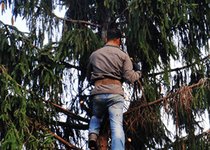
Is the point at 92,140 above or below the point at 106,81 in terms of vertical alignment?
below

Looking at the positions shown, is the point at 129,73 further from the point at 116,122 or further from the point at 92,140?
the point at 92,140

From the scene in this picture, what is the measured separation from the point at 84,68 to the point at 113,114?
220 centimetres

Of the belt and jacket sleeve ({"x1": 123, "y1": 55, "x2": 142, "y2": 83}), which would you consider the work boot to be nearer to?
the belt

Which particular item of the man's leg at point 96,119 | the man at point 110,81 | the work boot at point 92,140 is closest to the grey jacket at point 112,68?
the man at point 110,81

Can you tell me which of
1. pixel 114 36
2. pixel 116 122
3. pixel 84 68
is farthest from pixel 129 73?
Result: pixel 84 68

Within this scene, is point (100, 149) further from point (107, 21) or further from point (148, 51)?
point (107, 21)

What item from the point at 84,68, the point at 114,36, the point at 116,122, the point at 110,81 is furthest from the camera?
the point at 84,68

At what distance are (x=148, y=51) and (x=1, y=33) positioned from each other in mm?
2494

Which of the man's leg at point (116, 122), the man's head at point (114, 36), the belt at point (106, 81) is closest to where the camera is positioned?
the man's leg at point (116, 122)

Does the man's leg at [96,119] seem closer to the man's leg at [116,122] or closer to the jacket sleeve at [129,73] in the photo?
the man's leg at [116,122]

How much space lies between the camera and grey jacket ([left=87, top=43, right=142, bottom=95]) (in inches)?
205

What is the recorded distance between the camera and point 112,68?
17.2ft

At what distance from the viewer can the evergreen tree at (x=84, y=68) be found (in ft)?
17.9

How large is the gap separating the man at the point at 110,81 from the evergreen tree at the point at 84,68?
12.2 inches
